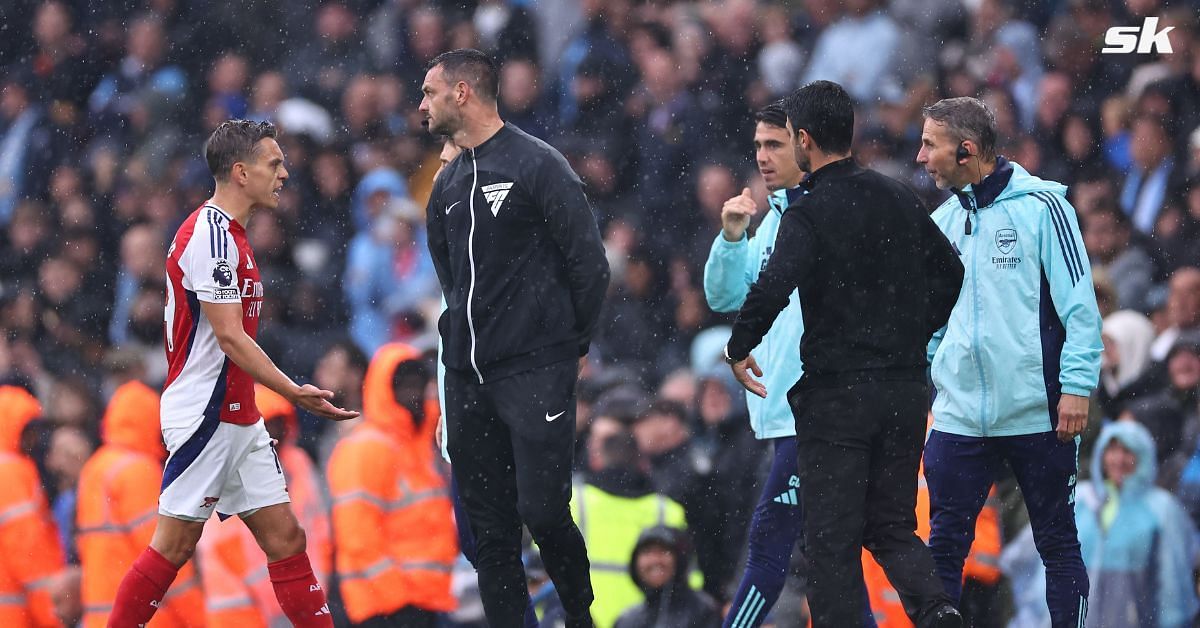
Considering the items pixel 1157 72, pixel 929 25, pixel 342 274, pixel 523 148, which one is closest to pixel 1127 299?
pixel 1157 72

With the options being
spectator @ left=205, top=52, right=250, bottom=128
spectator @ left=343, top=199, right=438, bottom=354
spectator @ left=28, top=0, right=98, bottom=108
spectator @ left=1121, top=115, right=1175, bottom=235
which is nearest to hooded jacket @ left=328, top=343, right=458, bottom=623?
spectator @ left=343, top=199, right=438, bottom=354

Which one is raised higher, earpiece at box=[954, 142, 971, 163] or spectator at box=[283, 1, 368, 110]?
spectator at box=[283, 1, 368, 110]

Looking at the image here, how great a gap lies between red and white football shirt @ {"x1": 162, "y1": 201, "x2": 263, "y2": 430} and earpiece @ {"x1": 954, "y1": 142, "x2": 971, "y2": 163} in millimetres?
2530

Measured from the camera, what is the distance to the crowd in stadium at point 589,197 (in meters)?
7.83

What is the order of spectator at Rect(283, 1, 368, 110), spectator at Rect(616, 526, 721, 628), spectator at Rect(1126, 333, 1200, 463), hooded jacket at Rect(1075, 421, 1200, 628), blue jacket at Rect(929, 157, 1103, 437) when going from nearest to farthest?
blue jacket at Rect(929, 157, 1103, 437) < hooded jacket at Rect(1075, 421, 1200, 628) < spectator at Rect(616, 526, 721, 628) < spectator at Rect(1126, 333, 1200, 463) < spectator at Rect(283, 1, 368, 110)

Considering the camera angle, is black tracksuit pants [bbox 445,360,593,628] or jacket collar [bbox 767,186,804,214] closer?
black tracksuit pants [bbox 445,360,593,628]

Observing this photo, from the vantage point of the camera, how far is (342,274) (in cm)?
1012

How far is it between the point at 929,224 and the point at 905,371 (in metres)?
→ 0.48

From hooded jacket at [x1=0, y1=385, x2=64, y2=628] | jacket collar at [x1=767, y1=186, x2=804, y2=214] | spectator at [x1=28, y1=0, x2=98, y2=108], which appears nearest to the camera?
jacket collar at [x1=767, y1=186, x2=804, y2=214]

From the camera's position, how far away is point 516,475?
18.6 feet

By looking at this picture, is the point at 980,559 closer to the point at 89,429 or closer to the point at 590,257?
the point at 590,257

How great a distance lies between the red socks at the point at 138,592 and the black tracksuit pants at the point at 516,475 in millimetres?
1079

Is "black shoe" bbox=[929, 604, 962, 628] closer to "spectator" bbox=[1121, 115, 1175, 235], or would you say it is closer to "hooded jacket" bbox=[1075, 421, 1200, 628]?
"hooded jacket" bbox=[1075, 421, 1200, 628]

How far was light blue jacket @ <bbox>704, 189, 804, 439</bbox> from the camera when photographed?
6.30m
